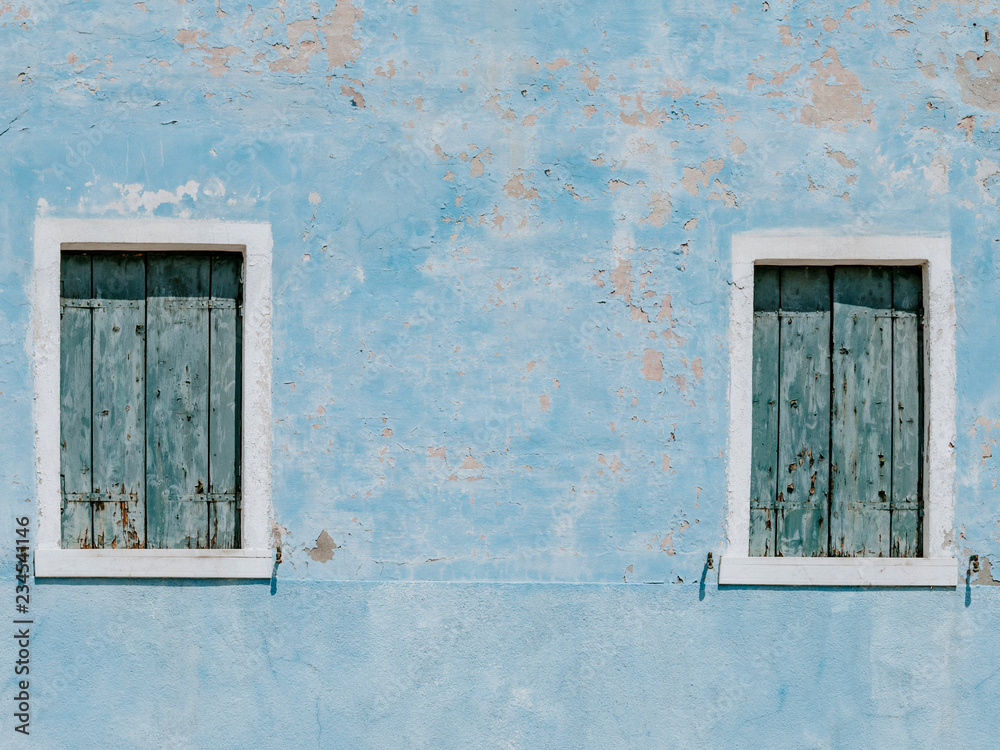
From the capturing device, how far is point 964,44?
424cm

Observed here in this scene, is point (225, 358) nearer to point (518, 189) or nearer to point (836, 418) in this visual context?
point (518, 189)

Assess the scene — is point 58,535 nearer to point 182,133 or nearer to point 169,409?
point 169,409

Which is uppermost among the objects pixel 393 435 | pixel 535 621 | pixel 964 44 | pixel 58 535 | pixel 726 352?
pixel 964 44

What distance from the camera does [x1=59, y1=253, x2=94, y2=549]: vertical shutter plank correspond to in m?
4.25

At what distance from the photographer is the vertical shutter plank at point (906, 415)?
14.3 ft

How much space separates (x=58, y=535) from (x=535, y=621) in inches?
77.8

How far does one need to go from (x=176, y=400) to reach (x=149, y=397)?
0.11 m

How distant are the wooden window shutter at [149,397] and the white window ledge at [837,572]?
6.91 feet

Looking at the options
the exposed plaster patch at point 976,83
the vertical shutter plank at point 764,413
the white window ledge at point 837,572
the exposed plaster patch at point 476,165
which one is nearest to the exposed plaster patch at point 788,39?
the exposed plaster patch at point 976,83

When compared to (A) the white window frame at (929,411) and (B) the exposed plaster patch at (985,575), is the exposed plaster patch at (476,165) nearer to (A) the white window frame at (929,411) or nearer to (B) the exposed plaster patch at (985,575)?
(A) the white window frame at (929,411)

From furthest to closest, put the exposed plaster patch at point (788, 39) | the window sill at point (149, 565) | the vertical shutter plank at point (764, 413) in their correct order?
the vertical shutter plank at point (764, 413)
the exposed plaster patch at point (788, 39)
the window sill at point (149, 565)

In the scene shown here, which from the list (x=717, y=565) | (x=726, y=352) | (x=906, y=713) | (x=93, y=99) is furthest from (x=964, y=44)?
(x=93, y=99)

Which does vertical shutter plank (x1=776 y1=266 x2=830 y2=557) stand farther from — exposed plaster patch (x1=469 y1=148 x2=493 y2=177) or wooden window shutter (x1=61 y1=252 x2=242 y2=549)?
wooden window shutter (x1=61 y1=252 x2=242 y2=549)

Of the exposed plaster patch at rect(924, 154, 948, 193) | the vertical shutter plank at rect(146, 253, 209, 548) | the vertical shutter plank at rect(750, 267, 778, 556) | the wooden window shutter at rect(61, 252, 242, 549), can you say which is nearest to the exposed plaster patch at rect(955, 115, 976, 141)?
the exposed plaster patch at rect(924, 154, 948, 193)
